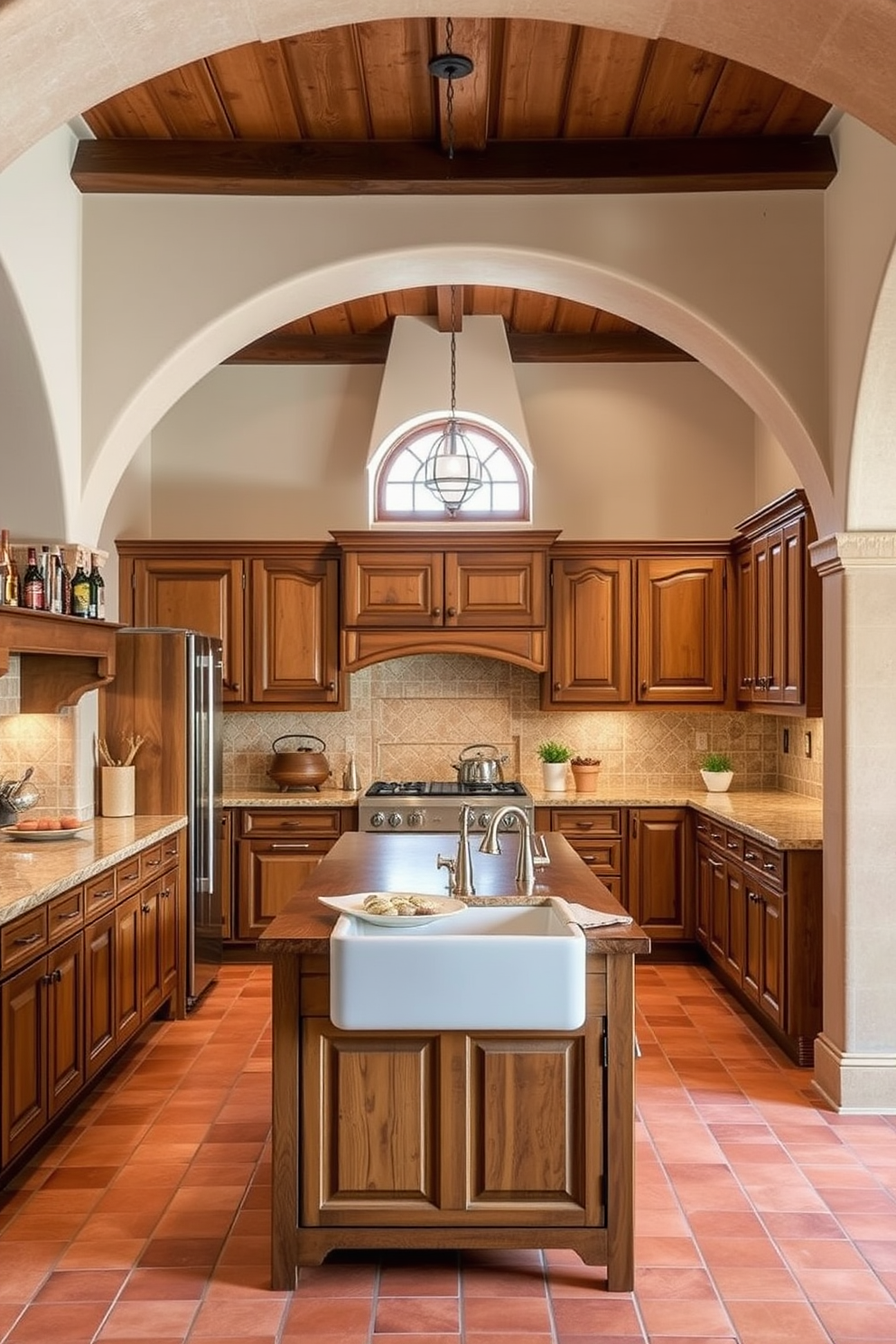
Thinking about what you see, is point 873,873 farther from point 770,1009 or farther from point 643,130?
point 643,130

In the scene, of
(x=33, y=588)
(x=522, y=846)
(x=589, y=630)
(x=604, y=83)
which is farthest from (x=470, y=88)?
(x=589, y=630)

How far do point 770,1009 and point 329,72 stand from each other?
395 centimetres

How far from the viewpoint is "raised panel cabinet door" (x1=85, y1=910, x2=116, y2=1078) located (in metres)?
4.11

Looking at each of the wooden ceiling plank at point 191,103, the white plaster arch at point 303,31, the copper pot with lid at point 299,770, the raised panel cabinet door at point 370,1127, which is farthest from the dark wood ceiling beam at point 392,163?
the copper pot with lid at point 299,770

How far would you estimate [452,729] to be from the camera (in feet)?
23.3

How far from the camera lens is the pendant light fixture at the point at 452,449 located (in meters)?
3.75

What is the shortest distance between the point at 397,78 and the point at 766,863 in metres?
3.34

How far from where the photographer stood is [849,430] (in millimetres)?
4184

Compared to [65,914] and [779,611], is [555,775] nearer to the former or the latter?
[779,611]

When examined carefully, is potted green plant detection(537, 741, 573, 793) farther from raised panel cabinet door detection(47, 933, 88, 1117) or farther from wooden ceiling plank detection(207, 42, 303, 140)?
wooden ceiling plank detection(207, 42, 303, 140)

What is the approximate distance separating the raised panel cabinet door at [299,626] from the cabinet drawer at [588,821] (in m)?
1.43

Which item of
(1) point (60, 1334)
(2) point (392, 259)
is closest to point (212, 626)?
(2) point (392, 259)

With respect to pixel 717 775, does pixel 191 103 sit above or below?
above

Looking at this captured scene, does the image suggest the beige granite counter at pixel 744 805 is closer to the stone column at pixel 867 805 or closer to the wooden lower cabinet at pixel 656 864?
the wooden lower cabinet at pixel 656 864
